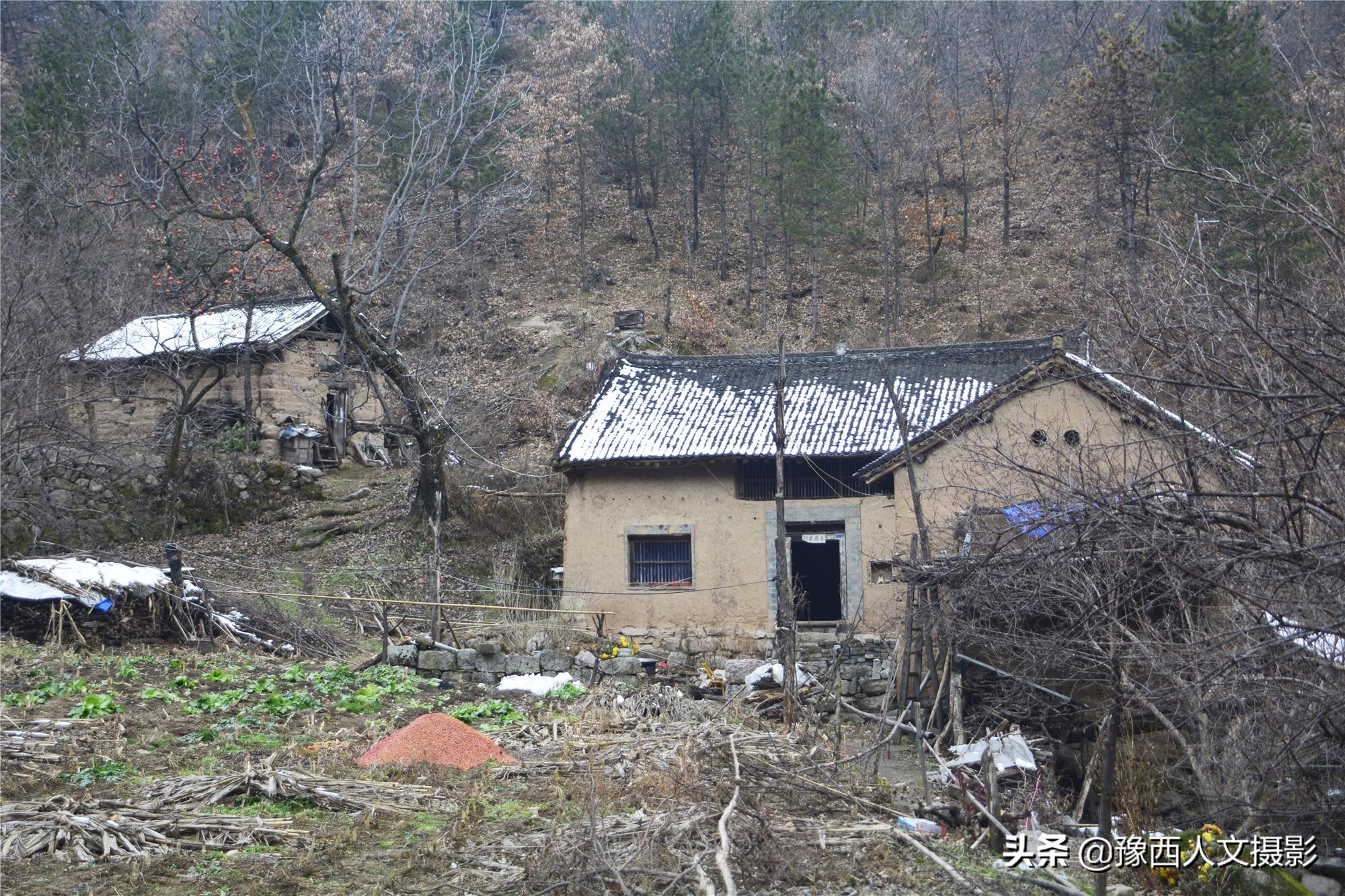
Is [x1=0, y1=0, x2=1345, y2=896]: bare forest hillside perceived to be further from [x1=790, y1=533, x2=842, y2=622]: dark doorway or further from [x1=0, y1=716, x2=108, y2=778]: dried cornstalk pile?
[x1=790, y1=533, x2=842, y2=622]: dark doorway

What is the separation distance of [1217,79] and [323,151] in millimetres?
21425

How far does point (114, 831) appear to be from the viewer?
7125 millimetres

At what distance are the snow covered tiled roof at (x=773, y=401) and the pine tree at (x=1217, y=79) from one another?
979 centimetres

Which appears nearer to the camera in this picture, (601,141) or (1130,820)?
(1130,820)

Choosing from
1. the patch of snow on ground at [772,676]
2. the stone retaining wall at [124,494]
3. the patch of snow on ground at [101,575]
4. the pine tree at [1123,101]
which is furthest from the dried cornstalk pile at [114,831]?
the pine tree at [1123,101]

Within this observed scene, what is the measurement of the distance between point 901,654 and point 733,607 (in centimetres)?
606

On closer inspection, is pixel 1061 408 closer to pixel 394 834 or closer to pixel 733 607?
pixel 733 607

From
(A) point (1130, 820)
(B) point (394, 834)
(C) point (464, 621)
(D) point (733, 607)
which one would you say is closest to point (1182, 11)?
(D) point (733, 607)

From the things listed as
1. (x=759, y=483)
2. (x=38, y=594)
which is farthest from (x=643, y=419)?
(x=38, y=594)

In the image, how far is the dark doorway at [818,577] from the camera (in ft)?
70.7

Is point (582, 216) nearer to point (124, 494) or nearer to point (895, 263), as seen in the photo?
point (895, 263)

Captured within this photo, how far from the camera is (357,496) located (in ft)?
89.0

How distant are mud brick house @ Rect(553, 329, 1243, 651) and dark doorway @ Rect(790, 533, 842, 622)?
31 cm

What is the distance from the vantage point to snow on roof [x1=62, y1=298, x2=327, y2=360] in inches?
1123
